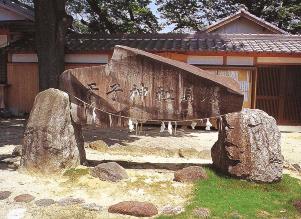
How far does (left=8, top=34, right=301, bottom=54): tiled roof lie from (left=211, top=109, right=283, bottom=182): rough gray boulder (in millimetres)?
8741

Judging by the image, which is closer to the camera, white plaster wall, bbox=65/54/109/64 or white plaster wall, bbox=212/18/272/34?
white plaster wall, bbox=65/54/109/64

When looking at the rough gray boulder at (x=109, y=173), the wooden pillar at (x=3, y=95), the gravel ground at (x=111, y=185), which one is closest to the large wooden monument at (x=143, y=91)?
the rough gray boulder at (x=109, y=173)

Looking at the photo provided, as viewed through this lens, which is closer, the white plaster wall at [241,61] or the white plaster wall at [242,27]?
the white plaster wall at [241,61]

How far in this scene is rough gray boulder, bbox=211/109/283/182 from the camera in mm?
7262

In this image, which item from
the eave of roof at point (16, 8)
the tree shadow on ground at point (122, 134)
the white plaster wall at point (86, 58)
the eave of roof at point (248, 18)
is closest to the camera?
the tree shadow on ground at point (122, 134)

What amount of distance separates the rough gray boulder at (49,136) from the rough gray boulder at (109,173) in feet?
2.32

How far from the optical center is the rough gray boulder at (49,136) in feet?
25.3

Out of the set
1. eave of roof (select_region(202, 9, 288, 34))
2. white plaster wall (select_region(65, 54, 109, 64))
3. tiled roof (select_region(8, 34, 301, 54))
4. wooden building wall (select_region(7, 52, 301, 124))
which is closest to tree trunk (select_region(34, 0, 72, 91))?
tiled roof (select_region(8, 34, 301, 54))

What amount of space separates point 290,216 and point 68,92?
4.66 metres

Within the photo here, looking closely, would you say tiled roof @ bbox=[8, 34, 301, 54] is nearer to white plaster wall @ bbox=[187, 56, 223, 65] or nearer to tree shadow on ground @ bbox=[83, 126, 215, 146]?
white plaster wall @ bbox=[187, 56, 223, 65]

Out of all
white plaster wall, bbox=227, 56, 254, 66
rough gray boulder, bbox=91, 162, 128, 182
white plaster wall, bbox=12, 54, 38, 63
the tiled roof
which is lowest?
rough gray boulder, bbox=91, 162, 128, 182

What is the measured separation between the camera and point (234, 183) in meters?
7.24

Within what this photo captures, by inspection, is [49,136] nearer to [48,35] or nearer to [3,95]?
[48,35]

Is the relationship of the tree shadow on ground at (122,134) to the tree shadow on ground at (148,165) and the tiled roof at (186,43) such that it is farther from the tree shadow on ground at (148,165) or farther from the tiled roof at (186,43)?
the tiled roof at (186,43)
